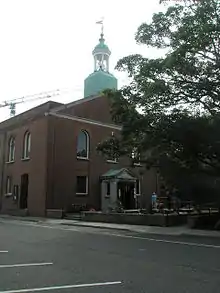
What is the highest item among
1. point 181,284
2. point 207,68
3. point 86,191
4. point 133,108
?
point 207,68

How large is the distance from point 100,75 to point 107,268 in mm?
35338

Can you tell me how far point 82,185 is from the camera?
33688 millimetres

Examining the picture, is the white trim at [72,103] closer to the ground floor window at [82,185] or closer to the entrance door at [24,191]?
the ground floor window at [82,185]

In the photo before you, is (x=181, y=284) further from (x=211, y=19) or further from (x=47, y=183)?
(x=47, y=183)

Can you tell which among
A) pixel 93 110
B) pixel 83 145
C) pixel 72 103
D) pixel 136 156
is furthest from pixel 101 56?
pixel 136 156

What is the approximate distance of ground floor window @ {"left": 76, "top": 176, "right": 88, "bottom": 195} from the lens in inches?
1314

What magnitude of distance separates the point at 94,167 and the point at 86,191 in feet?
7.14

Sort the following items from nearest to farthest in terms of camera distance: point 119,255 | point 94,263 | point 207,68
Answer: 1. point 94,263
2. point 119,255
3. point 207,68

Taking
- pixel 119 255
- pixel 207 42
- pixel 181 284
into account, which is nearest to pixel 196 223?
pixel 207 42

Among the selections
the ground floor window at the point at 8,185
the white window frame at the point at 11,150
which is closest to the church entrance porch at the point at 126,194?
the ground floor window at the point at 8,185

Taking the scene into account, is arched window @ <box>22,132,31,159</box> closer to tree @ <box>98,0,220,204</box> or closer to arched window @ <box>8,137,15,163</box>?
arched window @ <box>8,137,15,163</box>

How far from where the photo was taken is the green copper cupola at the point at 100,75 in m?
42.6

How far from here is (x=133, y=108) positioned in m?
21.0

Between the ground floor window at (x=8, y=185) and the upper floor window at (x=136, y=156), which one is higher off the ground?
the upper floor window at (x=136, y=156)
